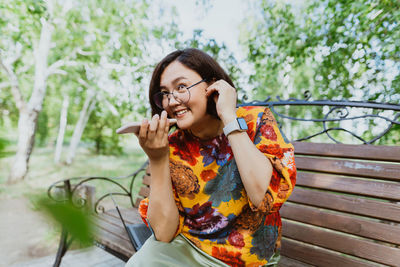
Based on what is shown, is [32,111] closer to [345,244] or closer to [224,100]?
[224,100]

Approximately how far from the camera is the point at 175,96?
1391 millimetres

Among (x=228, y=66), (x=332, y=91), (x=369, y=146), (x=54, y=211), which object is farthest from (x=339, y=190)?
(x=228, y=66)

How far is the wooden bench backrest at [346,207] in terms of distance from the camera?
167 centimetres

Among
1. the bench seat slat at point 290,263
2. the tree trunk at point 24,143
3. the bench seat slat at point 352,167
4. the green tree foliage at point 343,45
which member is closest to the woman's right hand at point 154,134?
the bench seat slat at point 290,263

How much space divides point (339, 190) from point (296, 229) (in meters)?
0.41

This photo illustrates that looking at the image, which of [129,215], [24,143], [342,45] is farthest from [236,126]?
[24,143]

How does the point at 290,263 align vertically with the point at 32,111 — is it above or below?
below

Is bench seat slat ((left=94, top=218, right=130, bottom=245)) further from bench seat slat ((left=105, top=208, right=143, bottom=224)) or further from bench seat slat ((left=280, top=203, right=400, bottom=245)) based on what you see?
bench seat slat ((left=280, top=203, right=400, bottom=245))

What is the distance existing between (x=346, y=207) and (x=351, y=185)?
149 mm

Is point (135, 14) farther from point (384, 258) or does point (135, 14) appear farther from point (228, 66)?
point (384, 258)

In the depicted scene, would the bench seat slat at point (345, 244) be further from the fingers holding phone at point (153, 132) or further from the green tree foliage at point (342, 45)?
the green tree foliage at point (342, 45)

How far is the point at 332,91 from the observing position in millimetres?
4062

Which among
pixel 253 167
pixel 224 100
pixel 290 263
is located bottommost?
pixel 290 263

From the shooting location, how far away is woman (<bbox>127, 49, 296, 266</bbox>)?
4.05ft
